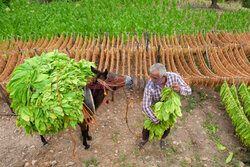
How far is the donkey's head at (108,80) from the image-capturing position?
263 centimetres

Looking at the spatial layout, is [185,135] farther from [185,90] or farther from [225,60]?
[225,60]

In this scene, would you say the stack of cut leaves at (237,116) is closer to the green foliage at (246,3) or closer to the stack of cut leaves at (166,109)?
the stack of cut leaves at (166,109)

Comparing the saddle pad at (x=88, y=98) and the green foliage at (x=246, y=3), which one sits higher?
the green foliage at (x=246, y=3)

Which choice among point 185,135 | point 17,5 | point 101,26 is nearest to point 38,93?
point 185,135

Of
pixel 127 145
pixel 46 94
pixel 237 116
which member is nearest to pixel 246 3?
pixel 237 116

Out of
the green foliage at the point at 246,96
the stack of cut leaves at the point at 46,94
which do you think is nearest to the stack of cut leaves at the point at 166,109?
the stack of cut leaves at the point at 46,94

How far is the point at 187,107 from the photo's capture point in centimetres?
436

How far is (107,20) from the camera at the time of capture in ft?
24.1

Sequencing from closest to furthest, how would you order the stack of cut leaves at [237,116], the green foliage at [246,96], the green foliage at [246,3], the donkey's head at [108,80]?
the donkey's head at [108,80] < the stack of cut leaves at [237,116] < the green foliage at [246,96] < the green foliage at [246,3]

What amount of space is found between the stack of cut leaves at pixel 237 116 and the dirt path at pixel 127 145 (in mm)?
364

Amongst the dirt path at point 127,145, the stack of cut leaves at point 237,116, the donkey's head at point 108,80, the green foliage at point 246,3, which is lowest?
the dirt path at point 127,145

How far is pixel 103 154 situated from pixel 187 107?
8.59 ft

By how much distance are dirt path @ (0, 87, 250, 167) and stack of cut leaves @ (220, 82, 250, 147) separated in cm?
36

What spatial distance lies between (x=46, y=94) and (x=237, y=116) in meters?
3.82
